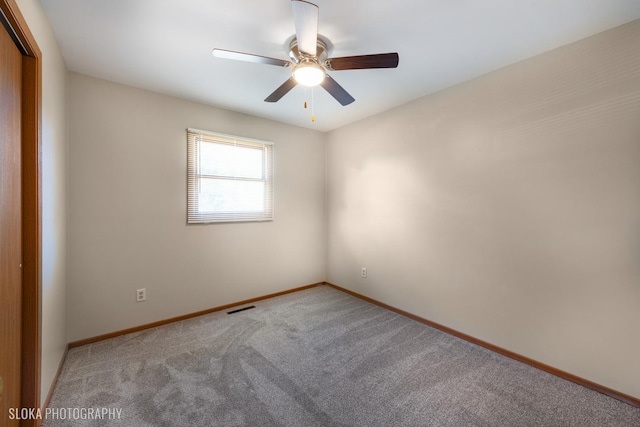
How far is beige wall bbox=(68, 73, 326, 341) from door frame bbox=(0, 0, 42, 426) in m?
1.07

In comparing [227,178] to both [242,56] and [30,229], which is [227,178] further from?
[30,229]

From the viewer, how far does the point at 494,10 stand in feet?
5.27

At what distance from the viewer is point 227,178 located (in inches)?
126

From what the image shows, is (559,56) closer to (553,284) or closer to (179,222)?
(553,284)

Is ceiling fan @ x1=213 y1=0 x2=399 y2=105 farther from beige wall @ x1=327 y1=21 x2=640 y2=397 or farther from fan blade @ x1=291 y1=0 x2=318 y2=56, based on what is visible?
beige wall @ x1=327 y1=21 x2=640 y2=397

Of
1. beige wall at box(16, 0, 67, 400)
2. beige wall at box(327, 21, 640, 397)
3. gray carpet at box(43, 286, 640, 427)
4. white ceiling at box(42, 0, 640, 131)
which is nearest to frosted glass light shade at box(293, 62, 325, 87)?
white ceiling at box(42, 0, 640, 131)

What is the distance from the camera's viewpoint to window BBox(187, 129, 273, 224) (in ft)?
9.68

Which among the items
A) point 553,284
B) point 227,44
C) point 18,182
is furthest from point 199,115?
point 553,284

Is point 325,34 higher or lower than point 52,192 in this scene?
higher

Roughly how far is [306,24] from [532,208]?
85.0 inches
